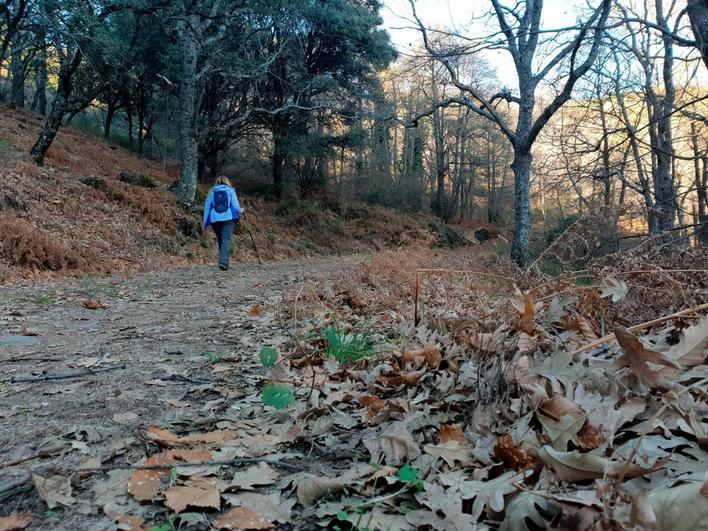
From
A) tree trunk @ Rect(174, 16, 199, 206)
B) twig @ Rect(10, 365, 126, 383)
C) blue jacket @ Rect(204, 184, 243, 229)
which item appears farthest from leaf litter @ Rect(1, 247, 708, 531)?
tree trunk @ Rect(174, 16, 199, 206)

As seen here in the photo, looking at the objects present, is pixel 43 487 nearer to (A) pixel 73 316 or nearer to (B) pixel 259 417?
(B) pixel 259 417

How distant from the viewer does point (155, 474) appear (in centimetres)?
170

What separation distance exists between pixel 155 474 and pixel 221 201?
8177mm

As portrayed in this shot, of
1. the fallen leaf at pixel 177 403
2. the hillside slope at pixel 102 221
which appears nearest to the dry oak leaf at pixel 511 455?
the fallen leaf at pixel 177 403

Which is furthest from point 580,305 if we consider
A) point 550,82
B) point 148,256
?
point 148,256

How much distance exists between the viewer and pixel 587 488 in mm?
1281

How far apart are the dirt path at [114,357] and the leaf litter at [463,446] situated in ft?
0.59

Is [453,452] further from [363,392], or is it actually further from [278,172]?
[278,172]

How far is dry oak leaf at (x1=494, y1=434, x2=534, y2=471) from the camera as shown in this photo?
59.6 inches

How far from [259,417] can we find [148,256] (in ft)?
32.1

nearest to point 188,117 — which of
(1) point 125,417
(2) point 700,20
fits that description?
(2) point 700,20

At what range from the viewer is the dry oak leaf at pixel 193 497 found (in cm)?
149

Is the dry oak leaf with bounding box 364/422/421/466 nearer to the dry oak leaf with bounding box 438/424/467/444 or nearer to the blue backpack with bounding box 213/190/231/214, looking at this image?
the dry oak leaf with bounding box 438/424/467/444

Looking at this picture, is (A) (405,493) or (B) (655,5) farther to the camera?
(B) (655,5)
